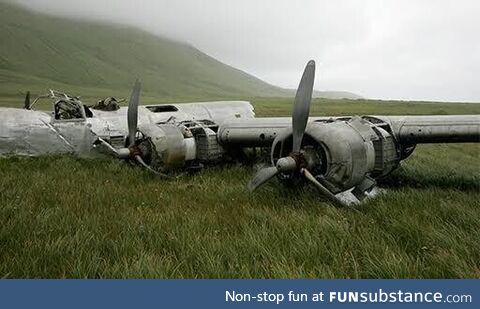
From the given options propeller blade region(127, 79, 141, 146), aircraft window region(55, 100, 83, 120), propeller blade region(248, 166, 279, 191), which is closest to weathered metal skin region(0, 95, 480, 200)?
aircraft window region(55, 100, 83, 120)

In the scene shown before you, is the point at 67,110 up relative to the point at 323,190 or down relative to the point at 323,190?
up

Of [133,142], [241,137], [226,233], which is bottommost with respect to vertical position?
[226,233]

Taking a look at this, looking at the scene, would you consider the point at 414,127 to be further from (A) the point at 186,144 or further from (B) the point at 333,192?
(A) the point at 186,144

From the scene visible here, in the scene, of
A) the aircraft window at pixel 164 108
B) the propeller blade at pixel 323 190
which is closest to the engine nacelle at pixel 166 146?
the aircraft window at pixel 164 108

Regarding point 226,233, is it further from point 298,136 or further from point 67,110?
point 67,110

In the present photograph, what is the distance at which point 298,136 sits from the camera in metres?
8.77

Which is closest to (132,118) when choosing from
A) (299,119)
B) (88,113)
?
(88,113)

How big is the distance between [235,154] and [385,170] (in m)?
5.22

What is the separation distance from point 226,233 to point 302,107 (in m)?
3.31

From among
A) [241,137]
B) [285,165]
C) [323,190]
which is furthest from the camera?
[241,137]

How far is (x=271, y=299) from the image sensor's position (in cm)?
401

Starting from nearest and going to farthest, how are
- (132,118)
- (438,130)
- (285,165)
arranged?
(285,165) < (438,130) < (132,118)

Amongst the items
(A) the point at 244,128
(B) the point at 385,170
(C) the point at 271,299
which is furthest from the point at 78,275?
(A) the point at 244,128

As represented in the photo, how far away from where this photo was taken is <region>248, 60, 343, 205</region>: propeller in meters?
8.46
